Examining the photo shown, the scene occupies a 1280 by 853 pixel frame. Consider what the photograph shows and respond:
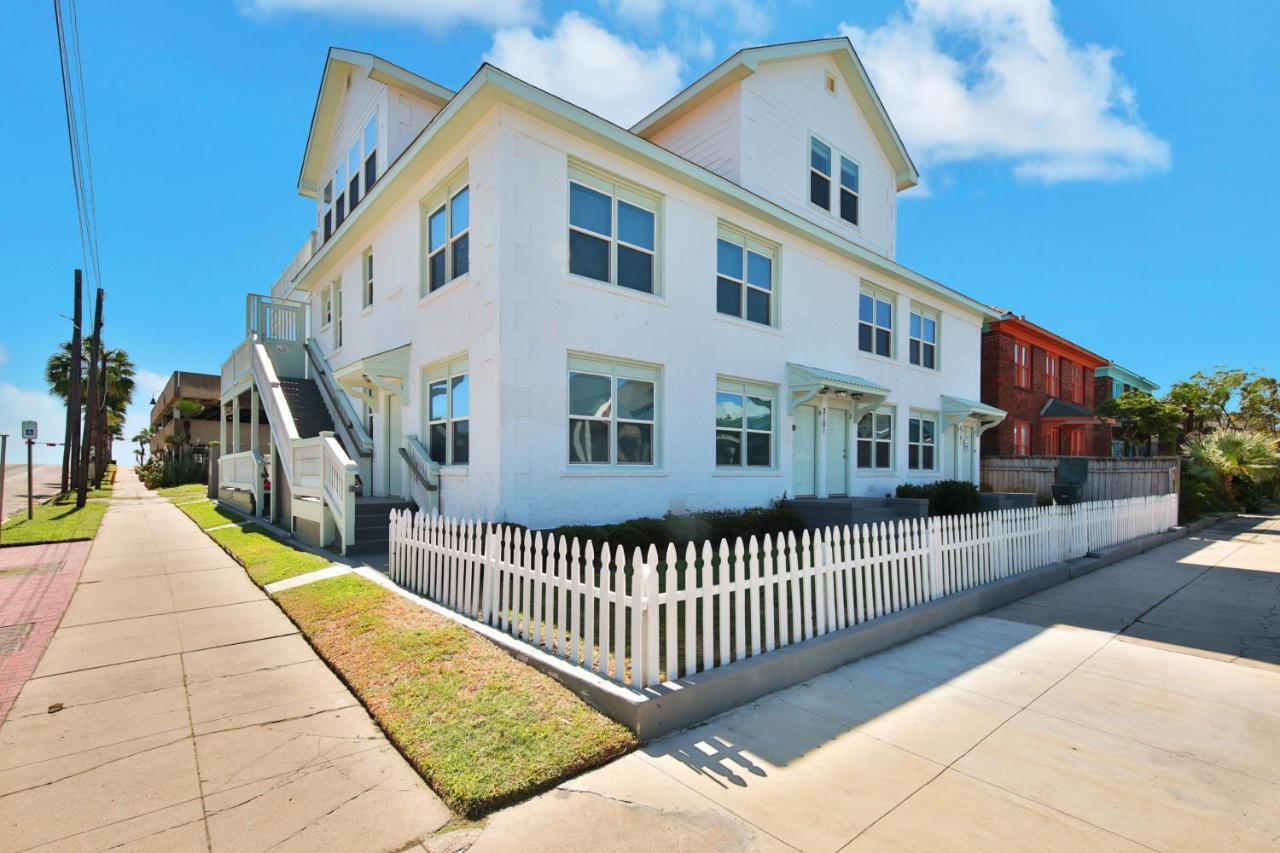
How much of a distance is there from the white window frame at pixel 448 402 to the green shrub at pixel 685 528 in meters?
2.24

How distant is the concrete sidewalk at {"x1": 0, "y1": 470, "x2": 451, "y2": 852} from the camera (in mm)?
3023

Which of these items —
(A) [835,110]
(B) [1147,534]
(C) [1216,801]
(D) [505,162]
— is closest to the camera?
(C) [1216,801]

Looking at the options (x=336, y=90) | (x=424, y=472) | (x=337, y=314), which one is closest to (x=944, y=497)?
(x=424, y=472)

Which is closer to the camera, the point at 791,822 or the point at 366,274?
the point at 791,822

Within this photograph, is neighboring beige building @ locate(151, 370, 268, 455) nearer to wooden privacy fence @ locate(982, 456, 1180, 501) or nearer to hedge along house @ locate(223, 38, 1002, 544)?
hedge along house @ locate(223, 38, 1002, 544)

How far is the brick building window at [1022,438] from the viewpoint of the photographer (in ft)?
76.3

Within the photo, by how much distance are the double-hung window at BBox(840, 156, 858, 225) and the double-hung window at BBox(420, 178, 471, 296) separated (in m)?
9.83

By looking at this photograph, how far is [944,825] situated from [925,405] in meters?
15.7

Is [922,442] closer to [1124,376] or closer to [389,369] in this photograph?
[389,369]

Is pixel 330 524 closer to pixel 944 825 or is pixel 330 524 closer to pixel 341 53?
pixel 944 825

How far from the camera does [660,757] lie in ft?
12.3

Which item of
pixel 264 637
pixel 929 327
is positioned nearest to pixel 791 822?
pixel 264 637

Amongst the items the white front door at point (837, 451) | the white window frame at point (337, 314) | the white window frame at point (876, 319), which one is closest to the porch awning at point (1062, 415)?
the white window frame at point (876, 319)

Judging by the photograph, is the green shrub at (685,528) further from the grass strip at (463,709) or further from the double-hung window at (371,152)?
the double-hung window at (371,152)
